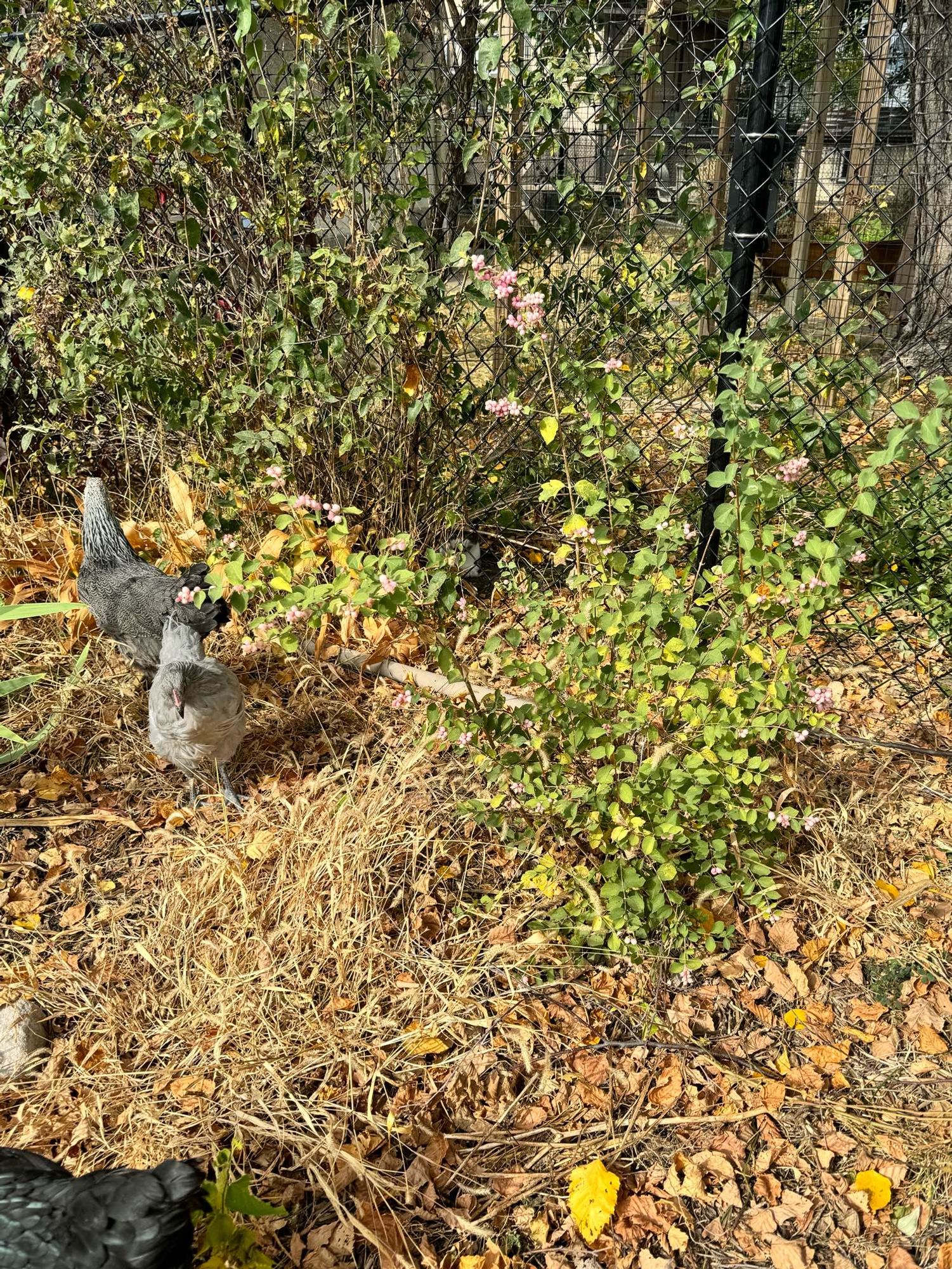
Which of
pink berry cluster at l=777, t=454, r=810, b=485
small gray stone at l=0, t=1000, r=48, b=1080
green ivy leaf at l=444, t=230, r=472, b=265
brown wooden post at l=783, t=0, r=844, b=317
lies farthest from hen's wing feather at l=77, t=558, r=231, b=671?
brown wooden post at l=783, t=0, r=844, b=317

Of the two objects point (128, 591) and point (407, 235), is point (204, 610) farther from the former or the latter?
point (407, 235)

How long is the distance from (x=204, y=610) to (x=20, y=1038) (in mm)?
1338

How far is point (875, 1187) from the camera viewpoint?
6.05ft

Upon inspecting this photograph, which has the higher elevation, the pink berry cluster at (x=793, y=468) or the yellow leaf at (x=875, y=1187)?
the pink berry cluster at (x=793, y=468)

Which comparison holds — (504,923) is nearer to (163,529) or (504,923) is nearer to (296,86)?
(163,529)

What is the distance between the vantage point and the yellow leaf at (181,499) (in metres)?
3.79

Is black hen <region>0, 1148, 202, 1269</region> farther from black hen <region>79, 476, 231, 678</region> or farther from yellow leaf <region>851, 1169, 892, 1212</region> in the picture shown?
black hen <region>79, 476, 231, 678</region>

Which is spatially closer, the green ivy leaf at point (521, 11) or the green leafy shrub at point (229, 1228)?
the green leafy shrub at point (229, 1228)

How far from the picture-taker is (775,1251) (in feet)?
5.81

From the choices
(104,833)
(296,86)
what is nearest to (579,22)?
(296,86)

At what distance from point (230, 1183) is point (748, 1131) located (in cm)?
111

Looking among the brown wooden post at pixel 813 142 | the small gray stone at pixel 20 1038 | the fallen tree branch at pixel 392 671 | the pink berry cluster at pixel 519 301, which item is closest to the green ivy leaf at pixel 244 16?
the pink berry cluster at pixel 519 301

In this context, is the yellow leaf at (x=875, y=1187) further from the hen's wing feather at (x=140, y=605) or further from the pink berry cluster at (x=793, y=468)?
the hen's wing feather at (x=140, y=605)

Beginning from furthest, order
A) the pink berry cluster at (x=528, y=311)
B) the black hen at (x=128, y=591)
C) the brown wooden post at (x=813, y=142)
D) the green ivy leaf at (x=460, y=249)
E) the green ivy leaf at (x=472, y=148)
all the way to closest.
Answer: the brown wooden post at (x=813, y=142), the black hen at (x=128, y=591), the green ivy leaf at (x=472, y=148), the green ivy leaf at (x=460, y=249), the pink berry cluster at (x=528, y=311)
